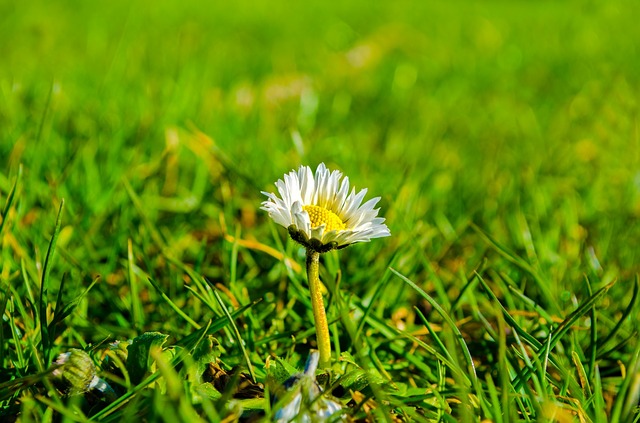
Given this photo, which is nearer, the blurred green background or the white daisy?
the white daisy

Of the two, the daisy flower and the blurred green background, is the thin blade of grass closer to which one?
the blurred green background

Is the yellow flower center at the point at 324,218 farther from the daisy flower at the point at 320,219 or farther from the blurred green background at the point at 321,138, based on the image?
the blurred green background at the point at 321,138

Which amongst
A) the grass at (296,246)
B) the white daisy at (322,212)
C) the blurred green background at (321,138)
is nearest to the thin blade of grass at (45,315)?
the grass at (296,246)

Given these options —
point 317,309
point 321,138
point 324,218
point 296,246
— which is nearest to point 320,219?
point 324,218

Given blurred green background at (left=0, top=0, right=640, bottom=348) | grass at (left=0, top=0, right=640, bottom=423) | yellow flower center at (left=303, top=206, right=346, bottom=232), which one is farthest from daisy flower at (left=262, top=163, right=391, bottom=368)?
blurred green background at (left=0, top=0, right=640, bottom=348)

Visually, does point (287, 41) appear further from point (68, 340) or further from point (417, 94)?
point (68, 340)

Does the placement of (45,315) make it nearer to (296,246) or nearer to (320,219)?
(320,219)
